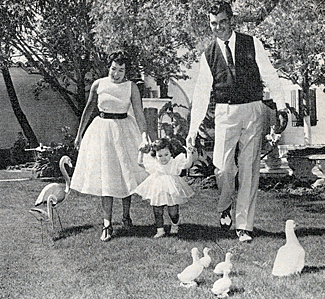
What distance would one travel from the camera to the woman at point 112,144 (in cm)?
650

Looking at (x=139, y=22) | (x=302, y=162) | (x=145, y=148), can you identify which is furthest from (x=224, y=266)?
(x=302, y=162)

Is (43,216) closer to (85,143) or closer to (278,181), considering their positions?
(85,143)

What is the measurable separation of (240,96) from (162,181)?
116 cm

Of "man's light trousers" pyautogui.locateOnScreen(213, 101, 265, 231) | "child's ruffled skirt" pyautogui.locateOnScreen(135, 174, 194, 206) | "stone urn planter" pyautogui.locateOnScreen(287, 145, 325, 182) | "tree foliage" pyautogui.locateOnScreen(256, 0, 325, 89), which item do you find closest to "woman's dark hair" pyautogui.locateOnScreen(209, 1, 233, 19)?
"man's light trousers" pyautogui.locateOnScreen(213, 101, 265, 231)

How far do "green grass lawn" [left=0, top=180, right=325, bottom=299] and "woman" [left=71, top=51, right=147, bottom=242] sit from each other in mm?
535

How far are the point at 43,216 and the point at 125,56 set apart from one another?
1912 mm

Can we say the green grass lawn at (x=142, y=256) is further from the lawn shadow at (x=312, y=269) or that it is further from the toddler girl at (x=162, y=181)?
the toddler girl at (x=162, y=181)

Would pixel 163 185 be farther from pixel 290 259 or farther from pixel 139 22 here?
pixel 139 22

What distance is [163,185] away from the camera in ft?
20.2

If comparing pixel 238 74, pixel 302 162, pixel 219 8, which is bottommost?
pixel 302 162

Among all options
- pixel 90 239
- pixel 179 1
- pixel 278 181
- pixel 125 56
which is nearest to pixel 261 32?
pixel 179 1

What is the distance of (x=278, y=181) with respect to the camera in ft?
40.2

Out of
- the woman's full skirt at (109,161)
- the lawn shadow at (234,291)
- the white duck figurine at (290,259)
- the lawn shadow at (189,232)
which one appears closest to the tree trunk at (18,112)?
the lawn shadow at (189,232)

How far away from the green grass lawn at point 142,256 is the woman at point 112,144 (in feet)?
1.76
